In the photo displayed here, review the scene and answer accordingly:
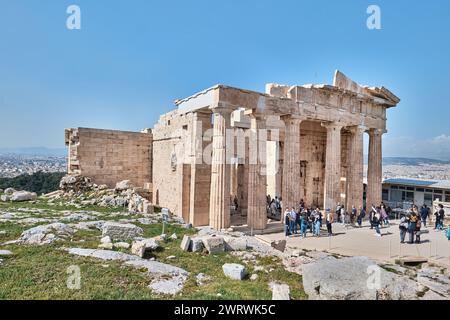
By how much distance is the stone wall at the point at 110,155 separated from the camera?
789 inches

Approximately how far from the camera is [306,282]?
592 cm

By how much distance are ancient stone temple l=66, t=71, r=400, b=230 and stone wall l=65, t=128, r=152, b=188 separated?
0.23ft

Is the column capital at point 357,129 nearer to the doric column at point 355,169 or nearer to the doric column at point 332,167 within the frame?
the doric column at point 355,169

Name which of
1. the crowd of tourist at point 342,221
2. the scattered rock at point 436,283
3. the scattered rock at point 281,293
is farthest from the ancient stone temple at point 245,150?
the scattered rock at point 281,293

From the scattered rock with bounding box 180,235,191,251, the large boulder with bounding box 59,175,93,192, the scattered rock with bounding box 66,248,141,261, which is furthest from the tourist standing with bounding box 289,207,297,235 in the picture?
the large boulder with bounding box 59,175,93,192

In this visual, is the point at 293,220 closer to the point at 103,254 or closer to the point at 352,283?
the point at 352,283

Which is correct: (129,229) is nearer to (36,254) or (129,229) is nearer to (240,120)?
(36,254)

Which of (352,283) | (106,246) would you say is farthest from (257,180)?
(352,283)

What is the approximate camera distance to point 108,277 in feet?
19.7

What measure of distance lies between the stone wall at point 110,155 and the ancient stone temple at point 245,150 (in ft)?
0.23

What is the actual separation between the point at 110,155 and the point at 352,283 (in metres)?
19.3

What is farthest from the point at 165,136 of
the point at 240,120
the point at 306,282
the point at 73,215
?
the point at 306,282

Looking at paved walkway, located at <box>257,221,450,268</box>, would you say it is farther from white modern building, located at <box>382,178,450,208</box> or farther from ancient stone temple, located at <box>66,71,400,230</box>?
white modern building, located at <box>382,178,450,208</box>

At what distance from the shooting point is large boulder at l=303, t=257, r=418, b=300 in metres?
5.24
